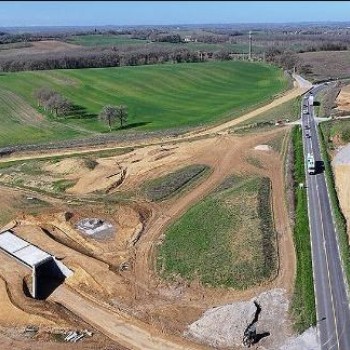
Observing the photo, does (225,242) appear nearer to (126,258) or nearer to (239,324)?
(126,258)

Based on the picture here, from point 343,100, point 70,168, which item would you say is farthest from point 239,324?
point 343,100

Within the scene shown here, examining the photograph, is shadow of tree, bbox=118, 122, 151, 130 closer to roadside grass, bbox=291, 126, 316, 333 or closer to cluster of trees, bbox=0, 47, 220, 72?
roadside grass, bbox=291, 126, 316, 333

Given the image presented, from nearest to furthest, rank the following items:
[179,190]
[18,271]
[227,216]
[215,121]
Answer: [18,271] < [227,216] < [179,190] < [215,121]

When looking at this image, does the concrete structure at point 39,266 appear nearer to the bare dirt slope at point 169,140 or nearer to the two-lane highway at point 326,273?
the two-lane highway at point 326,273

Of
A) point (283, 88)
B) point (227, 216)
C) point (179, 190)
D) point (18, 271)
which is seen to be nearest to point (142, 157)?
point (179, 190)

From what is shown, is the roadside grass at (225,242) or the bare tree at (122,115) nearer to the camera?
the roadside grass at (225,242)

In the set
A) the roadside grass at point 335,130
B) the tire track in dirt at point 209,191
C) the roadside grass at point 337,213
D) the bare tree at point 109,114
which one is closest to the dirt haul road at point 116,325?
the tire track in dirt at point 209,191

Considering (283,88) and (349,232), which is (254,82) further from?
(349,232)
